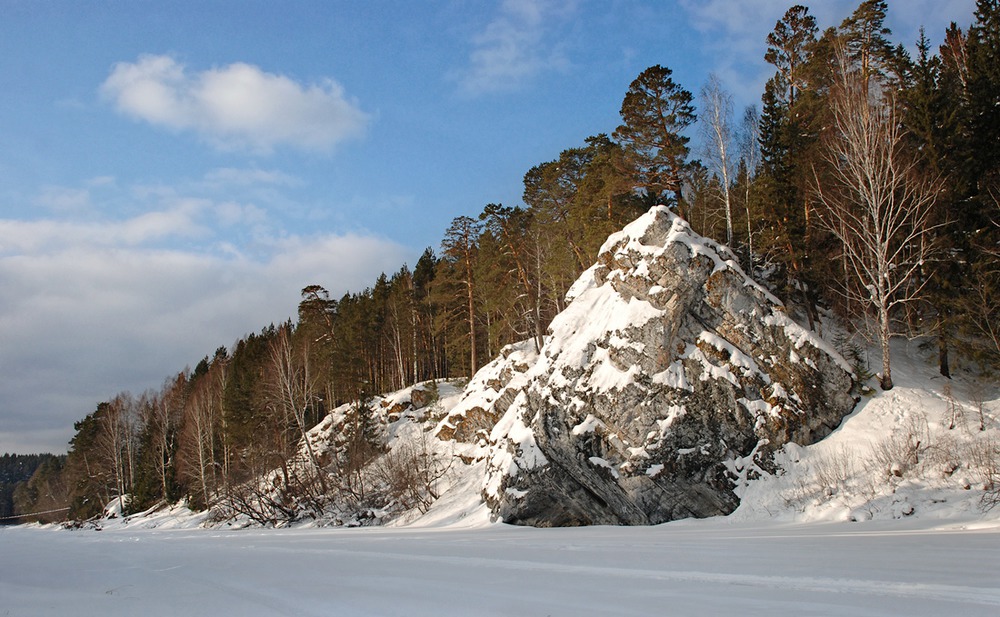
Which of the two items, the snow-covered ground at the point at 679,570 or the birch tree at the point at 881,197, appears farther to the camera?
the birch tree at the point at 881,197

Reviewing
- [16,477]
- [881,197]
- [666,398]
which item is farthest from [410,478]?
[16,477]

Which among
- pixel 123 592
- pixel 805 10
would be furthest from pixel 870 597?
pixel 805 10

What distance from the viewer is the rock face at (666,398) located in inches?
690

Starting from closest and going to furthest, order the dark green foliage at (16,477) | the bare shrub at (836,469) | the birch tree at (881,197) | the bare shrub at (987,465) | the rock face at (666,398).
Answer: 1. the bare shrub at (987,465)
2. the bare shrub at (836,469)
3. the rock face at (666,398)
4. the birch tree at (881,197)
5. the dark green foliage at (16,477)

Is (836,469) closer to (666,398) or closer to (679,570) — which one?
(666,398)

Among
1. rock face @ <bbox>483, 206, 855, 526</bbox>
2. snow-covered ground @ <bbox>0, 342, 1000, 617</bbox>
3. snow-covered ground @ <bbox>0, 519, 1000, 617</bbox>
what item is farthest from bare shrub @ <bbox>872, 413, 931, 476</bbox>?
snow-covered ground @ <bbox>0, 519, 1000, 617</bbox>

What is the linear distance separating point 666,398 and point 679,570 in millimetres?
12066

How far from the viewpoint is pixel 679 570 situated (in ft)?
22.4

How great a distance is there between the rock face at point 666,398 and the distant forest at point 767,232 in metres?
3.47

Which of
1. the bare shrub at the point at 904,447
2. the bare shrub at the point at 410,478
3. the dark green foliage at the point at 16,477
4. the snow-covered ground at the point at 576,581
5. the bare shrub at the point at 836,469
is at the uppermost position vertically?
the snow-covered ground at the point at 576,581

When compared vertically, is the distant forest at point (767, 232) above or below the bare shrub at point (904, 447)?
above

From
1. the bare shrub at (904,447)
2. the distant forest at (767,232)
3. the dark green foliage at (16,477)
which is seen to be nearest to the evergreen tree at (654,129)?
the distant forest at (767,232)

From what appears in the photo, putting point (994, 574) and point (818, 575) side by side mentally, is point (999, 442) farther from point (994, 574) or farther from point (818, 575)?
point (818, 575)

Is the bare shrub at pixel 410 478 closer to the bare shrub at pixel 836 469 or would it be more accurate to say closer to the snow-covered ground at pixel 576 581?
the snow-covered ground at pixel 576 581
